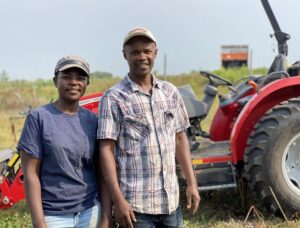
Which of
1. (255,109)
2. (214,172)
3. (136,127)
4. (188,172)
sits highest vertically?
(136,127)

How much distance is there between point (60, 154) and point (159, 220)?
587mm

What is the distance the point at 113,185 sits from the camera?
2.27 meters

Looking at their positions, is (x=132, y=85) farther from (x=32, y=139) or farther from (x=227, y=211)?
(x=227, y=211)

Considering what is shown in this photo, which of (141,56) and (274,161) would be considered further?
(274,161)

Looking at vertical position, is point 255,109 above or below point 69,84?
below

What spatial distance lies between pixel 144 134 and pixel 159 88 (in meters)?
0.26

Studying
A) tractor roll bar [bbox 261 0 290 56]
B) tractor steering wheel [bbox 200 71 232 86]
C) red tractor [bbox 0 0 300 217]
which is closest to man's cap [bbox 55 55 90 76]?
red tractor [bbox 0 0 300 217]

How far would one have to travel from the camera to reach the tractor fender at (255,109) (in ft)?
13.3

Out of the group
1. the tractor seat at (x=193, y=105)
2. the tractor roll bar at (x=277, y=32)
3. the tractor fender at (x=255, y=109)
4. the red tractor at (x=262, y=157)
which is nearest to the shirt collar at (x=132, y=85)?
the red tractor at (x=262, y=157)

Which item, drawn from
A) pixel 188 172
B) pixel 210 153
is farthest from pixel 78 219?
pixel 210 153

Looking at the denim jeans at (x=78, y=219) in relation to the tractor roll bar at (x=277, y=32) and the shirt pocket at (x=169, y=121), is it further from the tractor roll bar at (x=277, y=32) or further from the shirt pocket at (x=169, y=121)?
the tractor roll bar at (x=277, y=32)

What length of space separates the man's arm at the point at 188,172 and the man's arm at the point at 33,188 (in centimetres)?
74

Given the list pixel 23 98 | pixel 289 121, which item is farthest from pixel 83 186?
pixel 23 98

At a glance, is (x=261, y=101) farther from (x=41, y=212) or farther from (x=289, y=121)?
(x=41, y=212)
